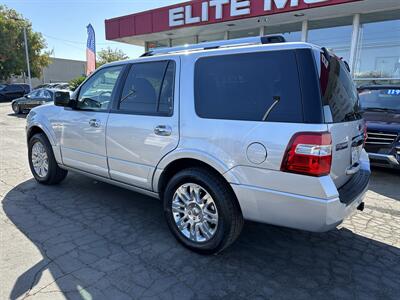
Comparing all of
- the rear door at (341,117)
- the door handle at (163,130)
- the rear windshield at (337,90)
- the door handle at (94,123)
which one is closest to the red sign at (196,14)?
the rear windshield at (337,90)

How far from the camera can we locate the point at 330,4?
9188mm

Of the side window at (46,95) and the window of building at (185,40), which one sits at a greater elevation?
the window of building at (185,40)

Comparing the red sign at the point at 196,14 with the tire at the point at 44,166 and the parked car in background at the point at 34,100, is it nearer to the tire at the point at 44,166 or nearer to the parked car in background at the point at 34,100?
the parked car in background at the point at 34,100

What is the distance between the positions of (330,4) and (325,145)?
8.39m

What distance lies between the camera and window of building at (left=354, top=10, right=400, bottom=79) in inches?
398

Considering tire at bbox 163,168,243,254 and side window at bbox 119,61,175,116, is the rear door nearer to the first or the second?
tire at bbox 163,168,243,254

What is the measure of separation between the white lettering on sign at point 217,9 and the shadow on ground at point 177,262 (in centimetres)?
827

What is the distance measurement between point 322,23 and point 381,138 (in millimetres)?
6834

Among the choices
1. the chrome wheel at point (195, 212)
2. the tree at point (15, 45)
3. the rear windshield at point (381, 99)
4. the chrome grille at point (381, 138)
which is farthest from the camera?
the tree at point (15, 45)

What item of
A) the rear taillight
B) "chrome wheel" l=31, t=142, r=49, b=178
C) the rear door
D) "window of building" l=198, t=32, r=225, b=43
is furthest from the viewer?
"window of building" l=198, t=32, r=225, b=43

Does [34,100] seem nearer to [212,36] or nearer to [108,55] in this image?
[212,36]

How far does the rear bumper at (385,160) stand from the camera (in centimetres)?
554

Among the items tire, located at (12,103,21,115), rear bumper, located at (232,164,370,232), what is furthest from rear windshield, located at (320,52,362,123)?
tire, located at (12,103,21,115)

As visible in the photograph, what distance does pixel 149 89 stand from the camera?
3.52m
